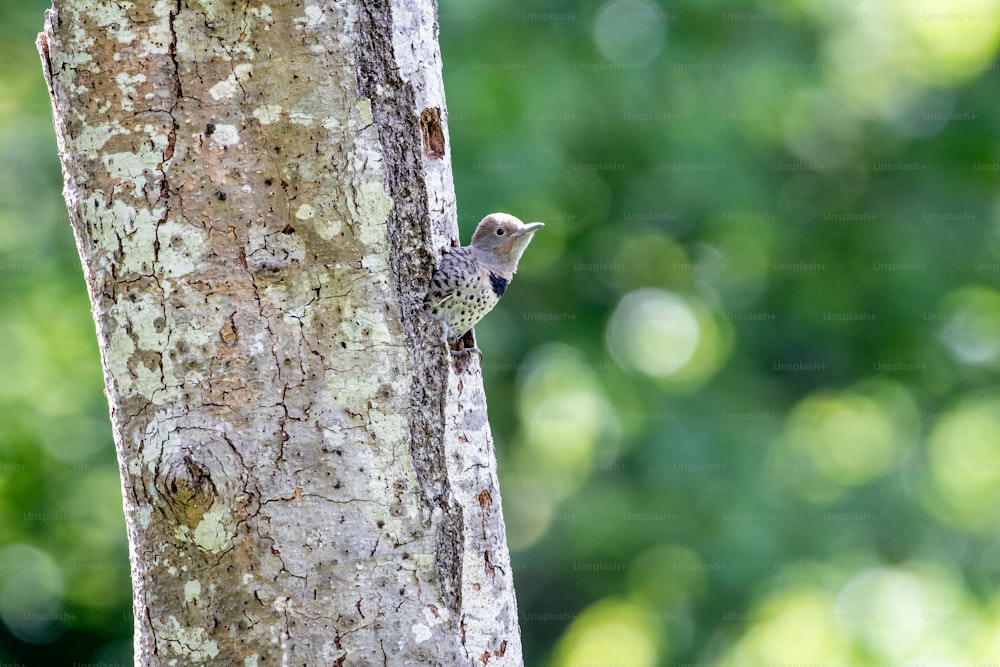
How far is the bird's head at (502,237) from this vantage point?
3.67 meters

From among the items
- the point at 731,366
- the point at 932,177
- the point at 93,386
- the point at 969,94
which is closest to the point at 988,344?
the point at 932,177

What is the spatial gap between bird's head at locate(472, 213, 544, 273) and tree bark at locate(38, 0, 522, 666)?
1185 millimetres

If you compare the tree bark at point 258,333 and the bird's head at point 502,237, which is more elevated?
the bird's head at point 502,237

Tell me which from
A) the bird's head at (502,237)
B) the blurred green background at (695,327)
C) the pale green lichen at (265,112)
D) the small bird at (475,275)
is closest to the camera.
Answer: the pale green lichen at (265,112)

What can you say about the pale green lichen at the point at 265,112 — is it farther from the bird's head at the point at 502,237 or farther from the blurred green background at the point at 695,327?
the blurred green background at the point at 695,327

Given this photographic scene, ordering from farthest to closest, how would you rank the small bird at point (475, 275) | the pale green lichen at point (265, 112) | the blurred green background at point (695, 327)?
the blurred green background at point (695, 327), the small bird at point (475, 275), the pale green lichen at point (265, 112)

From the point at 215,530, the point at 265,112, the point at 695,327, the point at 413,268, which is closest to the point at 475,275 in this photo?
the point at 413,268

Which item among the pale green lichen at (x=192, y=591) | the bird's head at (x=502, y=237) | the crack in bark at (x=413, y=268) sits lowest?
the pale green lichen at (x=192, y=591)

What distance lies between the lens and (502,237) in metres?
3.71

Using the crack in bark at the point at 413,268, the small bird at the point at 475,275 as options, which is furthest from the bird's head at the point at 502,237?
the crack in bark at the point at 413,268

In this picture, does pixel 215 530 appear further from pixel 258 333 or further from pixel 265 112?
pixel 265 112

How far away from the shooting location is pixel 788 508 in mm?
8773

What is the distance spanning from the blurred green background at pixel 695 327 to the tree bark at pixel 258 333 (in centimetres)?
533

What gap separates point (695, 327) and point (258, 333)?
784cm
